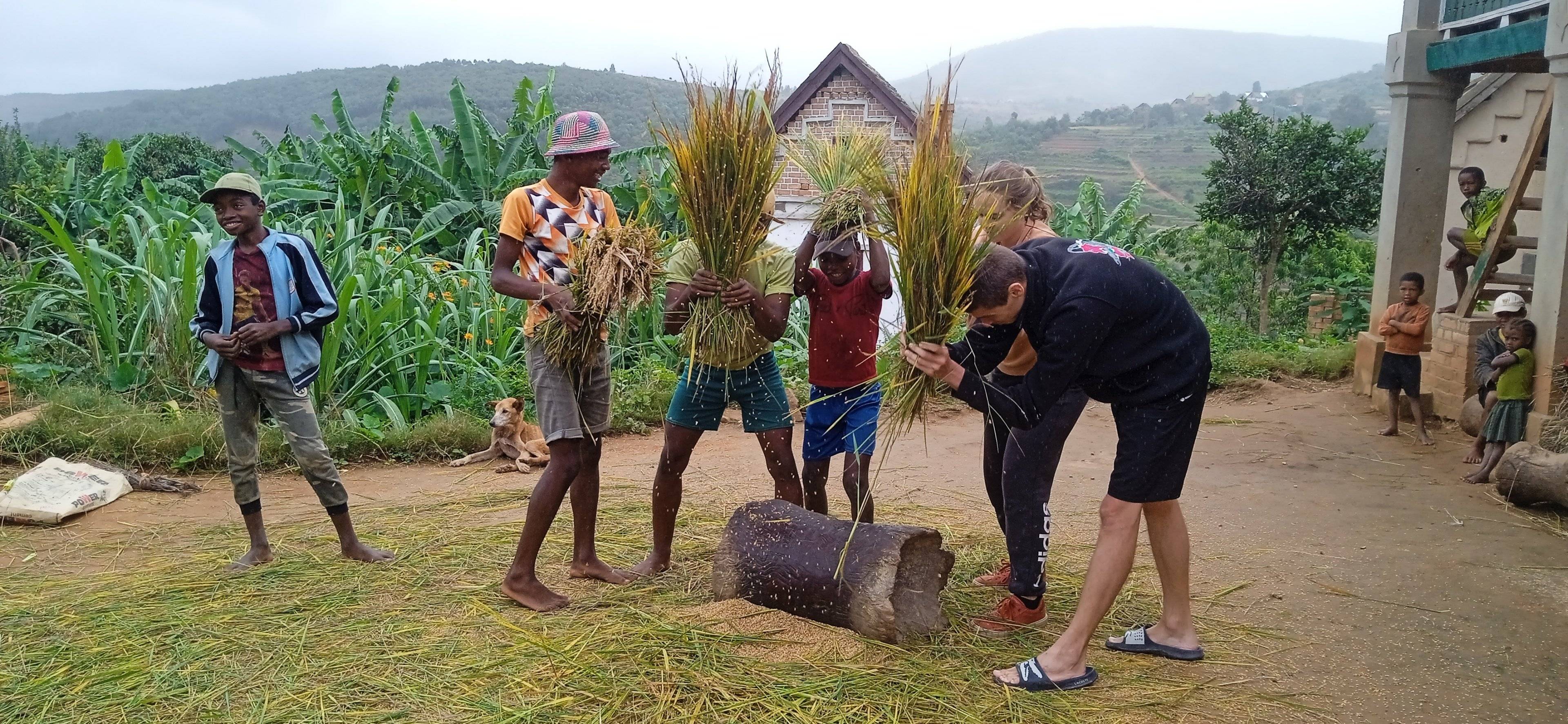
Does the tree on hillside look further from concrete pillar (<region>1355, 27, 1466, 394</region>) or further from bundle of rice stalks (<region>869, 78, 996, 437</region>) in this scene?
bundle of rice stalks (<region>869, 78, 996, 437</region>)

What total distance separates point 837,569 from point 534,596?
110 centimetres

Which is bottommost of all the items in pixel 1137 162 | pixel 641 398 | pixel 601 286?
pixel 641 398

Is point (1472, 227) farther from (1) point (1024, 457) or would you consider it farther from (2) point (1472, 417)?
(1) point (1024, 457)

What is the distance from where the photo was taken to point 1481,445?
650 centimetres

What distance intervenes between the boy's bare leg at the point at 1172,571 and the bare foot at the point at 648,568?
1716 millimetres

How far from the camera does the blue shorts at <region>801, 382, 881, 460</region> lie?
4109 millimetres

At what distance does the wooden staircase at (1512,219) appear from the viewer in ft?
24.9

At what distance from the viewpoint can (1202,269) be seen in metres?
16.0

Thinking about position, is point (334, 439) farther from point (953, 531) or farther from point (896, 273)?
point (896, 273)

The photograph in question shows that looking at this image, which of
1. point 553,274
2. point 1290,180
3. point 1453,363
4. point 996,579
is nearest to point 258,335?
point 553,274

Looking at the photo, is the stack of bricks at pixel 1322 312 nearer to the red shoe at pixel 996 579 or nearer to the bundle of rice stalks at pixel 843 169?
the red shoe at pixel 996 579

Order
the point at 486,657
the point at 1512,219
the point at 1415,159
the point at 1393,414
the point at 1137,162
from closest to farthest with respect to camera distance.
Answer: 1. the point at 486,657
2. the point at 1393,414
3. the point at 1512,219
4. the point at 1415,159
5. the point at 1137,162

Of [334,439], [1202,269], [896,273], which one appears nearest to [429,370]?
[334,439]

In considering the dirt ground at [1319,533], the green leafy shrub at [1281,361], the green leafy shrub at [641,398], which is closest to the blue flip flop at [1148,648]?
the dirt ground at [1319,533]
